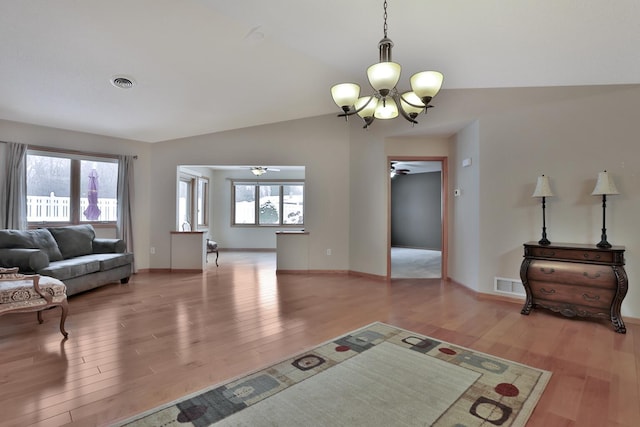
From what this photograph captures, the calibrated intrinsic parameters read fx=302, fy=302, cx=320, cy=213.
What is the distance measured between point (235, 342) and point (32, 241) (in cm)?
347

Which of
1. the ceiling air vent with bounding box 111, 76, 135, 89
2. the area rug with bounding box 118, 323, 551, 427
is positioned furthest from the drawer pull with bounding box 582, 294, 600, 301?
the ceiling air vent with bounding box 111, 76, 135, 89

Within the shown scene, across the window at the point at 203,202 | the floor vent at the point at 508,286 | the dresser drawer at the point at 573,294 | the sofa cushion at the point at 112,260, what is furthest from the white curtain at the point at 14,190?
the dresser drawer at the point at 573,294

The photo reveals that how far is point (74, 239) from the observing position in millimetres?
4664

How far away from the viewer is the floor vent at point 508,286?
12.7ft

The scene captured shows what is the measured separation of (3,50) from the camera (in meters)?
2.92

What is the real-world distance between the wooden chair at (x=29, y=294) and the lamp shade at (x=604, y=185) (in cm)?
549

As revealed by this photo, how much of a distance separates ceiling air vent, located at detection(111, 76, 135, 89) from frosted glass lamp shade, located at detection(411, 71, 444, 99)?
3.34 meters

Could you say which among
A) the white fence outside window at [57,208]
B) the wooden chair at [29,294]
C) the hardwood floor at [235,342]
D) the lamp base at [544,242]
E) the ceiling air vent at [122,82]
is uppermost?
the ceiling air vent at [122,82]

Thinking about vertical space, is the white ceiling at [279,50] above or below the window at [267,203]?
above

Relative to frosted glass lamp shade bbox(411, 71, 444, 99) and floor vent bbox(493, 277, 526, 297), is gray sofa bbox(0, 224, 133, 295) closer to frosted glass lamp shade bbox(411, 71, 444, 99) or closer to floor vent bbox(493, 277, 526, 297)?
frosted glass lamp shade bbox(411, 71, 444, 99)

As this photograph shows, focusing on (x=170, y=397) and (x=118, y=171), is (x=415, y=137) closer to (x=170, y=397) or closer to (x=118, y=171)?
(x=170, y=397)

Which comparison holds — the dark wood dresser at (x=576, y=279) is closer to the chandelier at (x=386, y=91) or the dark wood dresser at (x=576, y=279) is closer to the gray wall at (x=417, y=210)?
the chandelier at (x=386, y=91)

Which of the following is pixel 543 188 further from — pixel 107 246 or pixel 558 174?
pixel 107 246

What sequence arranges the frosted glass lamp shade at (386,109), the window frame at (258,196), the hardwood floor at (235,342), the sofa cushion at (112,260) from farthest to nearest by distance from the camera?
the window frame at (258,196), the sofa cushion at (112,260), the frosted glass lamp shade at (386,109), the hardwood floor at (235,342)
